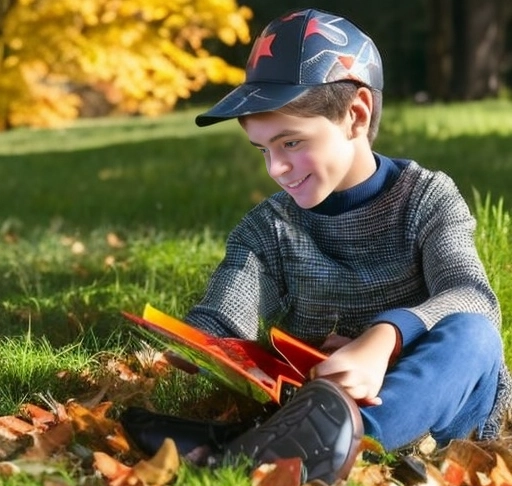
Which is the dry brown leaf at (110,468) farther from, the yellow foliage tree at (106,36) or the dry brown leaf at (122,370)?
the yellow foliage tree at (106,36)

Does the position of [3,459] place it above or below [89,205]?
above

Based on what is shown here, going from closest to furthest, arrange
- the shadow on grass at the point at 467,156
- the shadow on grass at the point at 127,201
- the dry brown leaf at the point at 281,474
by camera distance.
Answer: the dry brown leaf at the point at 281,474 < the shadow on grass at the point at 127,201 < the shadow on grass at the point at 467,156

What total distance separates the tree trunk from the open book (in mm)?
18506

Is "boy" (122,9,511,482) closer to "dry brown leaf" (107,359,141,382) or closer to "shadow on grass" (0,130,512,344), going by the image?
"dry brown leaf" (107,359,141,382)

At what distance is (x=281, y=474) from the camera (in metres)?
2.49

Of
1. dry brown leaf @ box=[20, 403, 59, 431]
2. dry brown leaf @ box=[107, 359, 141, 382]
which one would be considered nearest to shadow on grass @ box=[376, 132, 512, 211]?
dry brown leaf @ box=[107, 359, 141, 382]

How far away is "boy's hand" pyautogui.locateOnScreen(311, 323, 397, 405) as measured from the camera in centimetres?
265

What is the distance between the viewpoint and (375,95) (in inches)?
127

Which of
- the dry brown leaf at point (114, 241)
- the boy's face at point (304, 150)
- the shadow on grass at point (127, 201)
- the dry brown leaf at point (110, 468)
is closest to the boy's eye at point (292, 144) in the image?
the boy's face at point (304, 150)

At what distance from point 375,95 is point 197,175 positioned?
6.05 metres

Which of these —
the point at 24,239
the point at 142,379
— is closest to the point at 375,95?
the point at 142,379

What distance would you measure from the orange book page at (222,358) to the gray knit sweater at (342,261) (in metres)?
0.25

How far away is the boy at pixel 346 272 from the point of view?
2.66 m

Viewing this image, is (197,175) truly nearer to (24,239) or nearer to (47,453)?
(24,239)
